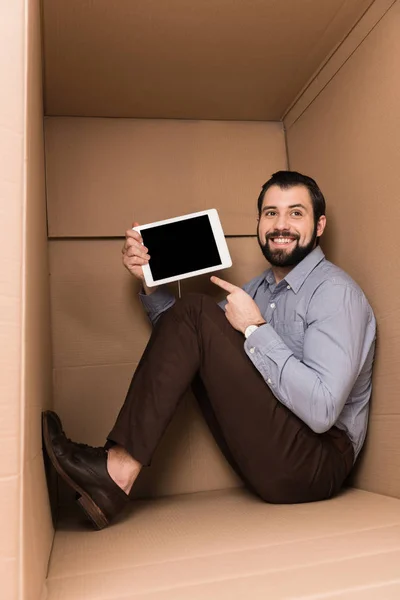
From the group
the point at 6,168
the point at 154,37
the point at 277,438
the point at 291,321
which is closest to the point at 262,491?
the point at 277,438

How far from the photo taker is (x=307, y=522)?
0.88 meters

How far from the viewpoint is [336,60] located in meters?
1.20

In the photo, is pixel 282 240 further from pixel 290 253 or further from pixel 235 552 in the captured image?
pixel 235 552

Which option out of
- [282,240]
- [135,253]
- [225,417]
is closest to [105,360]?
[135,253]

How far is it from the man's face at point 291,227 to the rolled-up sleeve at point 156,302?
0.24m

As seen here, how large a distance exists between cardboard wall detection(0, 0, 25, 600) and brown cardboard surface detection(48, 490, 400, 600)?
4.9 inches

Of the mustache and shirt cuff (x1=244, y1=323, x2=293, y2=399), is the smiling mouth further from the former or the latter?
shirt cuff (x1=244, y1=323, x2=293, y2=399)

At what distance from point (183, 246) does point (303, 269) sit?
25 cm

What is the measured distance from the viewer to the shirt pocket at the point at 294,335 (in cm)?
112

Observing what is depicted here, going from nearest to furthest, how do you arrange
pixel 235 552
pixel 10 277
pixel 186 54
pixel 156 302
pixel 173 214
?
1. pixel 10 277
2. pixel 235 552
3. pixel 186 54
4. pixel 156 302
5. pixel 173 214

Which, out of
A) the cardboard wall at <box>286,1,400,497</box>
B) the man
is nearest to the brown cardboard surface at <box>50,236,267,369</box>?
the man

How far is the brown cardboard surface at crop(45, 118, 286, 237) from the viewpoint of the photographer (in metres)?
1.36

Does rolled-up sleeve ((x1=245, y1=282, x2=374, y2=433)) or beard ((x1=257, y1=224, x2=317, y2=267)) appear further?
beard ((x1=257, y1=224, x2=317, y2=267))

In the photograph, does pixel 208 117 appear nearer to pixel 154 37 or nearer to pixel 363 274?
pixel 154 37
